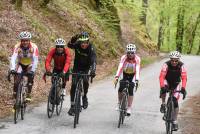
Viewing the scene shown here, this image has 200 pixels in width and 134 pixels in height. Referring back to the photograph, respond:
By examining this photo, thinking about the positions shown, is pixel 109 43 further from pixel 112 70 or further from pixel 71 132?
pixel 71 132

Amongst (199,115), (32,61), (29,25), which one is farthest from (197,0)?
(32,61)

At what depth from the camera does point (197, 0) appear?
2121 inches

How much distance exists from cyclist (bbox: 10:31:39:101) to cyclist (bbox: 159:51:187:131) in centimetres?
348

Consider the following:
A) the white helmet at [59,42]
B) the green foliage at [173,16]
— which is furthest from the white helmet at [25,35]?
the green foliage at [173,16]

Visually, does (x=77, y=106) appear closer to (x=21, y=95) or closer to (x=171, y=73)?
(x=21, y=95)

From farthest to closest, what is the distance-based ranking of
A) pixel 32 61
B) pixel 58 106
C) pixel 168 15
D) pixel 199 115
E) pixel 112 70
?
pixel 168 15
pixel 112 70
pixel 199 115
pixel 58 106
pixel 32 61

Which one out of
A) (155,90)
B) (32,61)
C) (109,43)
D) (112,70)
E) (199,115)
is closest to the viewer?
(32,61)

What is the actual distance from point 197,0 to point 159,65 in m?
25.1

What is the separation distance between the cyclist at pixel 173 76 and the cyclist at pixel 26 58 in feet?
11.4

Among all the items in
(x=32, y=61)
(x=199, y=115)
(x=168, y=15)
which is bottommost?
(x=199, y=115)

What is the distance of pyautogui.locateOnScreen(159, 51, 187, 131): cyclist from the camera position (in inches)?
466

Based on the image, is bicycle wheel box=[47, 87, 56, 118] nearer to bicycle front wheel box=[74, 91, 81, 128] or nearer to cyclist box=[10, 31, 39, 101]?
cyclist box=[10, 31, 39, 101]

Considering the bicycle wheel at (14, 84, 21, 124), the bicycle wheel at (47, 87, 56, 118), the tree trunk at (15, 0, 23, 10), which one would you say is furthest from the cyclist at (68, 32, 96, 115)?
the tree trunk at (15, 0, 23, 10)

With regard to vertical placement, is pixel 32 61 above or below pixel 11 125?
above
